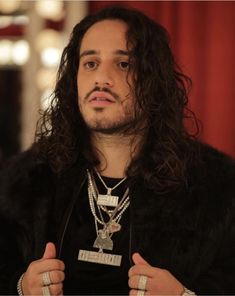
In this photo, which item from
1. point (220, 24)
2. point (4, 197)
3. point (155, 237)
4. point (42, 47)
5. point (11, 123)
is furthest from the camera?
point (11, 123)

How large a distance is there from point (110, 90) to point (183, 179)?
0.34m

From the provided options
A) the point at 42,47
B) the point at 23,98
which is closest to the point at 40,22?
the point at 42,47

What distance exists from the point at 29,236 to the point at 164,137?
1.68ft

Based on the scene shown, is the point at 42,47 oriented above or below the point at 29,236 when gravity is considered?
above

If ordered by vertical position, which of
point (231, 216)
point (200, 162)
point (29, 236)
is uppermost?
point (200, 162)

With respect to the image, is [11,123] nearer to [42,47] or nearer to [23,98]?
[23,98]

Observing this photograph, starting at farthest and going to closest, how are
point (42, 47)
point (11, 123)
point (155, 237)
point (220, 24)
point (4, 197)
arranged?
point (11, 123)
point (42, 47)
point (220, 24)
point (4, 197)
point (155, 237)

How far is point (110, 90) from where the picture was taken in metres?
1.21

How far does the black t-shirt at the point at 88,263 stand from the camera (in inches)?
45.2

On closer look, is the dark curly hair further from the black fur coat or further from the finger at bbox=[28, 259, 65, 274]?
the finger at bbox=[28, 259, 65, 274]

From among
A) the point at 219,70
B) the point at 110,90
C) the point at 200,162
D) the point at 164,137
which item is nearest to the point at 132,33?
the point at 110,90

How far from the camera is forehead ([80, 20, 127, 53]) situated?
1.26m

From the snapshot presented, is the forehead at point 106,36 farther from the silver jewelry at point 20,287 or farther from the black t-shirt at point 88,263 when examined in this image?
the silver jewelry at point 20,287

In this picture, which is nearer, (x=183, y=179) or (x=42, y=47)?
(x=183, y=179)
